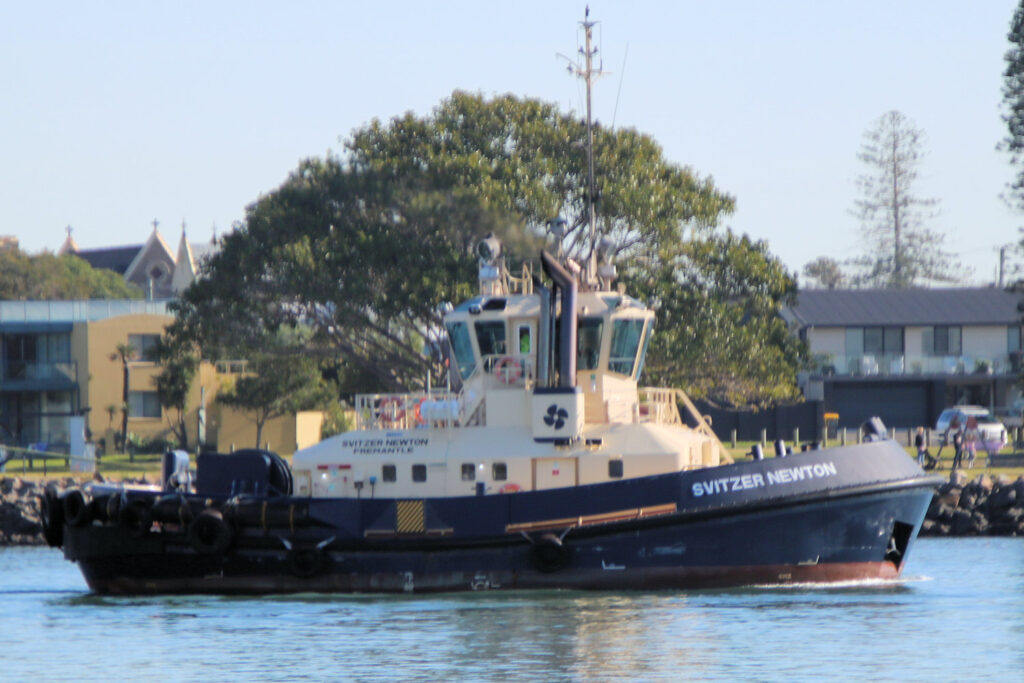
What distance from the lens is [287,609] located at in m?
21.6

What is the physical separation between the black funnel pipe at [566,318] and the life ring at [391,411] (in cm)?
224

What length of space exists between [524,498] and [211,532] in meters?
4.07

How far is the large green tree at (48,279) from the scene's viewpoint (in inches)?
3246

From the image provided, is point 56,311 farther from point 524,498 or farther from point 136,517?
point 524,498

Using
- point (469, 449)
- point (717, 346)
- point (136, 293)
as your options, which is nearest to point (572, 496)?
point (469, 449)

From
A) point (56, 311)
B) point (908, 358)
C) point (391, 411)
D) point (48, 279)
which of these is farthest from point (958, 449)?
point (48, 279)

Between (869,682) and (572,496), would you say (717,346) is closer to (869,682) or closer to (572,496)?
(572,496)

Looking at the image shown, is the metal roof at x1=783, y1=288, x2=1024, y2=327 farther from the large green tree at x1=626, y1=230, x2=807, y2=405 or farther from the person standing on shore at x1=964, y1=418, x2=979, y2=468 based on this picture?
the large green tree at x1=626, y1=230, x2=807, y2=405

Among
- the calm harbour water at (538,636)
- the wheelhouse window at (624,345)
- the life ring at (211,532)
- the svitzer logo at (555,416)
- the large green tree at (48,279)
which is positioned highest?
the large green tree at (48,279)

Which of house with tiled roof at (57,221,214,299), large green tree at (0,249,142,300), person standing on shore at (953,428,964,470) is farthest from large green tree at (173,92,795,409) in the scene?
house with tiled roof at (57,221,214,299)

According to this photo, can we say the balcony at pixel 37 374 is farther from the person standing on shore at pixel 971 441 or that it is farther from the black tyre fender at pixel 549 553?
the black tyre fender at pixel 549 553

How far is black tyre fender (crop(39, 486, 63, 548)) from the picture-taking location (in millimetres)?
24125

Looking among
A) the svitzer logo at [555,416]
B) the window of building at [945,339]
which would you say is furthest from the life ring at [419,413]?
the window of building at [945,339]

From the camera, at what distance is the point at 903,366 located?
57.4 metres
